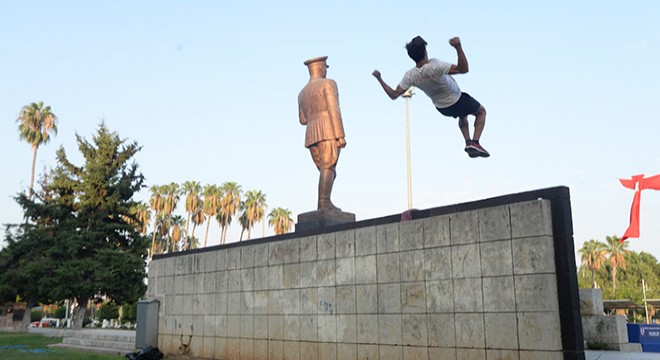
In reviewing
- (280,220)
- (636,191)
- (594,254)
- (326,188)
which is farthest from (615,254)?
(326,188)

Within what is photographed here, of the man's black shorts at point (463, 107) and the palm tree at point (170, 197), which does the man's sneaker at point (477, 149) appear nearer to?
the man's black shorts at point (463, 107)

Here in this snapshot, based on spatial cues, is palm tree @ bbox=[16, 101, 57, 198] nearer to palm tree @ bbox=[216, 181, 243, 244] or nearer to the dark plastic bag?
palm tree @ bbox=[216, 181, 243, 244]

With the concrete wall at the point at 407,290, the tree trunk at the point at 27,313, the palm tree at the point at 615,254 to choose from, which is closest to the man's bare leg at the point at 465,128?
the concrete wall at the point at 407,290

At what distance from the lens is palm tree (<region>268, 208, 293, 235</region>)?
64.8 m

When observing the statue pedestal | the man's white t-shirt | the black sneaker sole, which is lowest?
the statue pedestal

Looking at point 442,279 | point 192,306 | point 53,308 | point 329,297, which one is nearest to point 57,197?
point 192,306

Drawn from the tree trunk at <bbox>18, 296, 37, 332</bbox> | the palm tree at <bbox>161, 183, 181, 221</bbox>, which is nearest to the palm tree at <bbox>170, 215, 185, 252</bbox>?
the palm tree at <bbox>161, 183, 181, 221</bbox>

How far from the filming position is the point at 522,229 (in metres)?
7.65

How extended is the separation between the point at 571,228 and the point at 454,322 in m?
2.20

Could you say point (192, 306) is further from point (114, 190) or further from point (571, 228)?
point (114, 190)

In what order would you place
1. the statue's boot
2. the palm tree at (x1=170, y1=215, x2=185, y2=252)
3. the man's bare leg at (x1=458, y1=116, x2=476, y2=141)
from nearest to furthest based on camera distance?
the man's bare leg at (x1=458, y1=116, x2=476, y2=141), the statue's boot, the palm tree at (x1=170, y1=215, x2=185, y2=252)

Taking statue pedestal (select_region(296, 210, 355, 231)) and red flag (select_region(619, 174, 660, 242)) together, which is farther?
red flag (select_region(619, 174, 660, 242))

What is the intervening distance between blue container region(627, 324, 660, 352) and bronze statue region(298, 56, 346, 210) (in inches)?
451

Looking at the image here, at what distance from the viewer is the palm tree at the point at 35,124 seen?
47.9 meters
